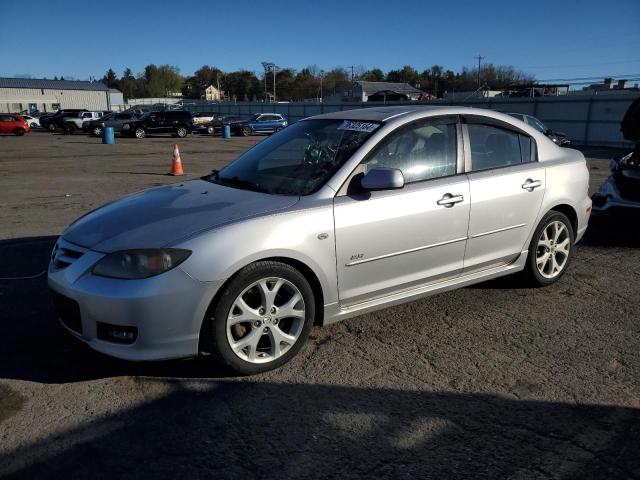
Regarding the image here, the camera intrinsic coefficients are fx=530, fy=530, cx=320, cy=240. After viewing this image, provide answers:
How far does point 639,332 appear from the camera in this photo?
12.9 ft

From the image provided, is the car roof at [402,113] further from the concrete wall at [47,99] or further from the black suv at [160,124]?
the concrete wall at [47,99]

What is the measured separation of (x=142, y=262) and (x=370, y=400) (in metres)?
1.52

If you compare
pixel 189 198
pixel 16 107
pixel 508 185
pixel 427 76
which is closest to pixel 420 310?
pixel 508 185

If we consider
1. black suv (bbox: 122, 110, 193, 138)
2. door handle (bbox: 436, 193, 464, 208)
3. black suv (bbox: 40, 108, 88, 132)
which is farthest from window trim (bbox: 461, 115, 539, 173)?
black suv (bbox: 40, 108, 88, 132)

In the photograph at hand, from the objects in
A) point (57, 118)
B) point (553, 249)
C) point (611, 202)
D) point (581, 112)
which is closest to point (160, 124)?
point (57, 118)

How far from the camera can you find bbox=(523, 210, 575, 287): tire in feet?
15.3

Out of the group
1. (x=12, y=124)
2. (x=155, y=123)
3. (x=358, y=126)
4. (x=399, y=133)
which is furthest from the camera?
(x=12, y=124)

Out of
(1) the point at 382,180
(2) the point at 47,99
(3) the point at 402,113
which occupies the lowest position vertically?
(1) the point at 382,180

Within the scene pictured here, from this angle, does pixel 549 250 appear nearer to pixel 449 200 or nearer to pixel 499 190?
pixel 499 190

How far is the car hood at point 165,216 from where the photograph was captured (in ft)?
10.3

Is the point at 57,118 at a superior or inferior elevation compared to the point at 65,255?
superior

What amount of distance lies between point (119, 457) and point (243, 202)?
1.67 m

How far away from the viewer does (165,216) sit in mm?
3395

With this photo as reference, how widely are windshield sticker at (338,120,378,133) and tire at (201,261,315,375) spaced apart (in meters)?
1.28
